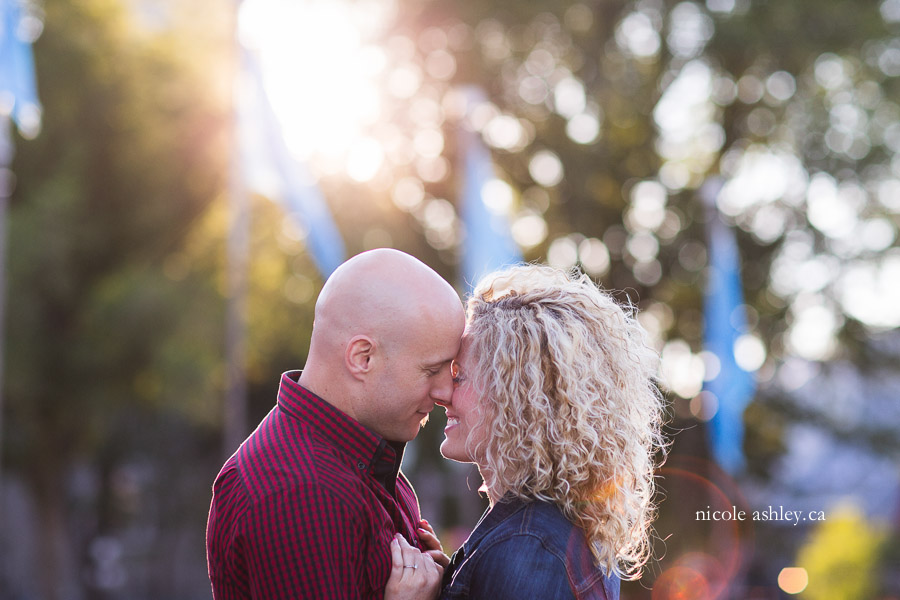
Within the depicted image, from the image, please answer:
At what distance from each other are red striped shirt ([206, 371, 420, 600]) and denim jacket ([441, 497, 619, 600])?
22cm

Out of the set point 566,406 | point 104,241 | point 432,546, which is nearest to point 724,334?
point 104,241

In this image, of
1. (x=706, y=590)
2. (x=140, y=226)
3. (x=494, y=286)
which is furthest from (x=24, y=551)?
(x=494, y=286)

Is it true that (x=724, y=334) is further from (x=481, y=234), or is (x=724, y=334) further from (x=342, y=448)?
(x=342, y=448)

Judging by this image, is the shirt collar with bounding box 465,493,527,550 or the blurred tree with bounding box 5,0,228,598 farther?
the blurred tree with bounding box 5,0,228,598

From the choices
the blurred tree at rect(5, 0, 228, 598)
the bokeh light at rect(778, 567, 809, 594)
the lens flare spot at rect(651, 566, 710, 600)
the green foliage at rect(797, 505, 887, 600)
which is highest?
the blurred tree at rect(5, 0, 228, 598)

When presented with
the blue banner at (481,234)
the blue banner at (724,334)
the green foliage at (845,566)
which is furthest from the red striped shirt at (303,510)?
the blue banner at (724,334)

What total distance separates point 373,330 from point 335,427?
0.28 m

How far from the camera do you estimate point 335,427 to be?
2543mm

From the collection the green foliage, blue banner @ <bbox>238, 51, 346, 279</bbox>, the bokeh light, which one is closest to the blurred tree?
blue banner @ <bbox>238, 51, 346, 279</bbox>

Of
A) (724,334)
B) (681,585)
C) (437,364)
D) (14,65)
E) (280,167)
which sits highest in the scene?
(14,65)

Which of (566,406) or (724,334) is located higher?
(566,406)

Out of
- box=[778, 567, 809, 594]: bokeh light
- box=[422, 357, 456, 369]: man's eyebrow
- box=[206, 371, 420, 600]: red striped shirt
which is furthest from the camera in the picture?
box=[778, 567, 809, 594]: bokeh light

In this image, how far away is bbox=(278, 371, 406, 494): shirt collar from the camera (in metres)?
2.54

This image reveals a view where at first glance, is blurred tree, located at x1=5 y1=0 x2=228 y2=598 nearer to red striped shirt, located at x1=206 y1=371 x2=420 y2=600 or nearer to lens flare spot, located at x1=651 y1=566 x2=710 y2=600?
lens flare spot, located at x1=651 y1=566 x2=710 y2=600
